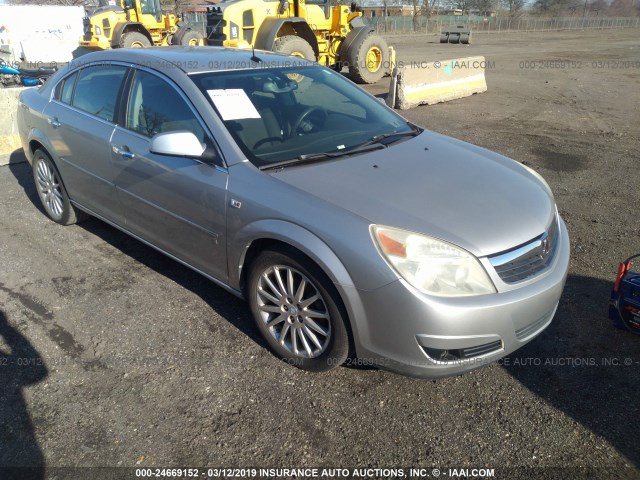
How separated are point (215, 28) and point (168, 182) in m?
10.9

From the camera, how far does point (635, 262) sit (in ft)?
13.4

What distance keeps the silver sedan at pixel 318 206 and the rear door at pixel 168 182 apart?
1cm

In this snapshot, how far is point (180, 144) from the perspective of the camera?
9.75ft

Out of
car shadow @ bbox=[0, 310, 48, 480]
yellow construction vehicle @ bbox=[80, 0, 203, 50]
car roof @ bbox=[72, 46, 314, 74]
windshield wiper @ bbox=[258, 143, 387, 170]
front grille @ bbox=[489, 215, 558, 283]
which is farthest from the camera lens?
yellow construction vehicle @ bbox=[80, 0, 203, 50]

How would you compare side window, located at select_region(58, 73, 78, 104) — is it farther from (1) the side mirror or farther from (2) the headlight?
(2) the headlight

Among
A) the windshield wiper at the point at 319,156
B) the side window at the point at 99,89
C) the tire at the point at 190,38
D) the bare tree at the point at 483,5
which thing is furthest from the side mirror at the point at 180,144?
the bare tree at the point at 483,5

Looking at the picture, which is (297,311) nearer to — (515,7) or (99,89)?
(99,89)

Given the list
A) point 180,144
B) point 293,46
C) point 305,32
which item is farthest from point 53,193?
point 305,32

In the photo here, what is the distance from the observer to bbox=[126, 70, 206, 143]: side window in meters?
3.27

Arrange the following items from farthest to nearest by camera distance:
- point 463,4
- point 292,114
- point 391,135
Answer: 1. point 463,4
2. point 391,135
3. point 292,114

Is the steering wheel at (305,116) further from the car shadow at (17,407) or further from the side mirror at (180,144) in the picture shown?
the car shadow at (17,407)

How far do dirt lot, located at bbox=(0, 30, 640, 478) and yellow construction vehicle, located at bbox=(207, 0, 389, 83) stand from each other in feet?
30.8

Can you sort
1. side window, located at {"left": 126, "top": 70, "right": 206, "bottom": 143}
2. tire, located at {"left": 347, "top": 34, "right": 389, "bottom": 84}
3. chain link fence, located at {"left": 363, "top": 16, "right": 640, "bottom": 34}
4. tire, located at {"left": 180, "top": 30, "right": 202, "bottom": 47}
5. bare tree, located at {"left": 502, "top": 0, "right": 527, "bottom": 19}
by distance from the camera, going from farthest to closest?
bare tree, located at {"left": 502, "top": 0, "right": 527, "bottom": 19}, chain link fence, located at {"left": 363, "top": 16, "right": 640, "bottom": 34}, tire, located at {"left": 180, "top": 30, "right": 202, "bottom": 47}, tire, located at {"left": 347, "top": 34, "right": 389, "bottom": 84}, side window, located at {"left": 126, "top": 70, "right": 206, "bottom": 143}

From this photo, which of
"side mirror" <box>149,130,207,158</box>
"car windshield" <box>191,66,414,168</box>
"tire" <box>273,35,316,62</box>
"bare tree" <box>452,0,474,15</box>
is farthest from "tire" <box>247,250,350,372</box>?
"bare tree" <box>452,0,474,15</box>
